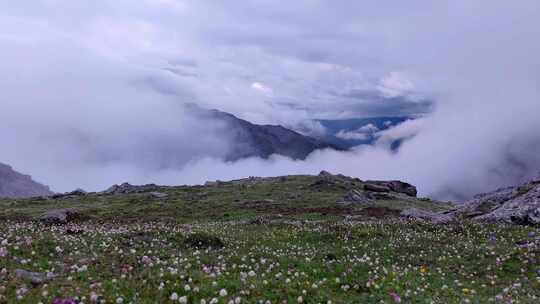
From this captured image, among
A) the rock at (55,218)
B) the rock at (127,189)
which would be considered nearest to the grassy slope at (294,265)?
the rock at (55,218)

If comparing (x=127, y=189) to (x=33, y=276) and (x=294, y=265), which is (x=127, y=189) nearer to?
(x=294, y=265)

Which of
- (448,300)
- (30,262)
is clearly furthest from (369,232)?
(30,262)

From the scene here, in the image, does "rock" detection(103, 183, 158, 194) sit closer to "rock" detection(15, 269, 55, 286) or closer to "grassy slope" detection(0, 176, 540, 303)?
"grassy slope" detection(0, 176, 540, 303)

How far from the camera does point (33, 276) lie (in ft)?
39.4

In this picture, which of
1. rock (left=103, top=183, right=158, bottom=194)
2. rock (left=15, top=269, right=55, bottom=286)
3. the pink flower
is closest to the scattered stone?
rock (left=15, top=269, right=55, bottom=286)

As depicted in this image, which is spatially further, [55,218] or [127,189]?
[127,189]

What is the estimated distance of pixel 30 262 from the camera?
14.2m

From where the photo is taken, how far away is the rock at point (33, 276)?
37.6ft

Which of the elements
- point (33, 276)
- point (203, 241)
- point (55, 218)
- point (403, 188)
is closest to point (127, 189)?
point (403, 188)

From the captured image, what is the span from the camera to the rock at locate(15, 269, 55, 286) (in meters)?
11.5

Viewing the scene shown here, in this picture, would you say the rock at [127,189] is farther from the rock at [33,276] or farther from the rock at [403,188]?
the rock at [33,276]

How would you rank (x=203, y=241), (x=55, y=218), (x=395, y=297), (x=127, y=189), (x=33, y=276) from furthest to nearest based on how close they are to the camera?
(x=127, y=189) < (x=55, y=218) < (x=203, y=241) < (x=33, y=276) < (x=395, y=297)

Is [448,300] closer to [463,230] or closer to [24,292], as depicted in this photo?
[24,292]

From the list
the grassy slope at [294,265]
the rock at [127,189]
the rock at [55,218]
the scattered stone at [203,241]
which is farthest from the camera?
the rock at [127,189]
